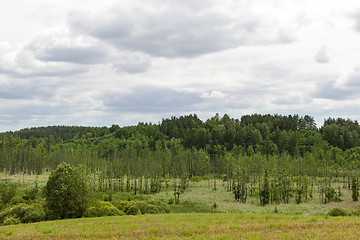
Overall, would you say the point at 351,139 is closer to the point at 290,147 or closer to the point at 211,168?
the point at 290,147

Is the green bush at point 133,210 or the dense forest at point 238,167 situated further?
the dense forest at point 238,167

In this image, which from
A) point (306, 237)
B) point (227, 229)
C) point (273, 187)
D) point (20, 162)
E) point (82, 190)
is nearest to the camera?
point (306, 237)

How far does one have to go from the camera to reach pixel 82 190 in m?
48.9

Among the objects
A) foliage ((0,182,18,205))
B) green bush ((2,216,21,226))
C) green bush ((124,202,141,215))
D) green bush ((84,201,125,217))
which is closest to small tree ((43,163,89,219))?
green bush ((84,201,125,217))

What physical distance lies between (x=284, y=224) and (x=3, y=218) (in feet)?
146

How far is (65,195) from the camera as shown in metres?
46.4

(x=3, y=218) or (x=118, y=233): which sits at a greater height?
(x=118, y=233)

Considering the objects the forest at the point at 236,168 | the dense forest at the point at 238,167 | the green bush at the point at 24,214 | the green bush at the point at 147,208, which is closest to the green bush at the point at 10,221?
the green bush at the point at 24,214

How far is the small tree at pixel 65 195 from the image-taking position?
45.6 m

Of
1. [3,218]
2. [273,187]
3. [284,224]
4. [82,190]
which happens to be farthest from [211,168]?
[284,224]

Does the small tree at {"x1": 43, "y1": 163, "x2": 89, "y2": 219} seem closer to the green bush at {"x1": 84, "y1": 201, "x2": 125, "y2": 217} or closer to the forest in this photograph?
the forest

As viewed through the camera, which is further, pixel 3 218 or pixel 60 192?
pixel 60 192

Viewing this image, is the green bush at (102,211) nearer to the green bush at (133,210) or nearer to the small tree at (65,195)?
the green bush at (133,210)

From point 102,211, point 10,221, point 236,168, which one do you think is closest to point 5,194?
point 10,221
